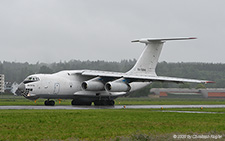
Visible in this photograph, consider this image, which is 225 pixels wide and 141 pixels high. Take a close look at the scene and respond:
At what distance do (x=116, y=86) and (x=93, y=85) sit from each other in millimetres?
2023

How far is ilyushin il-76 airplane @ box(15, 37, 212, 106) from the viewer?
34000 mm

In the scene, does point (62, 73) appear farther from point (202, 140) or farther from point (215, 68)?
point (215, 68)

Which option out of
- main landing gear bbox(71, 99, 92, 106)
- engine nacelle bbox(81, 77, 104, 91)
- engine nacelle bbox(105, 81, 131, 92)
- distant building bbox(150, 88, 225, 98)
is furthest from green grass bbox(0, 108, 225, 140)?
distant building bbox(150, 88, 225, 98)

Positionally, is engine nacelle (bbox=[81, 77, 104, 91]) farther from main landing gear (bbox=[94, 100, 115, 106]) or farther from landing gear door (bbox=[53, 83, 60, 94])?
landing gear door (bbox=[53, 83, 60, 94])

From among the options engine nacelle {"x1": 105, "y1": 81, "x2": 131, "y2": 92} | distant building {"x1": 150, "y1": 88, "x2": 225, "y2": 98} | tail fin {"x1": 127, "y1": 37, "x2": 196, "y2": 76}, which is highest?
tail fin {"x1": 127, "y1": 37, "x2": 196, "y2": 76}

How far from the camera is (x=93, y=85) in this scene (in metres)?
36.0

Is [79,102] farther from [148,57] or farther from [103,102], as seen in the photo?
[148,57]

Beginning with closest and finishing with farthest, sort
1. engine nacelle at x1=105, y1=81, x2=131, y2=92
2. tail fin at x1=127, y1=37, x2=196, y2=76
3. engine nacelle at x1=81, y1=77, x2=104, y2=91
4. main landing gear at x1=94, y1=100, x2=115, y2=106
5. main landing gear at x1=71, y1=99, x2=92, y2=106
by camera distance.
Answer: engine nacelle at x1=105, y1=81, x2=131, y2=92 < engine nacelle at x1=81, y1=77, x2=104, y2=91 < main landing gear at x1=71, y1=99, x2=92, y2=106 < main landing gear at x1=94, y1=100, x2=115, y2=106 < tail fin at x1=127, y1=37, x2=196, y2=76

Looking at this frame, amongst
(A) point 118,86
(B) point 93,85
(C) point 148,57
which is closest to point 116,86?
(A) point 118,86

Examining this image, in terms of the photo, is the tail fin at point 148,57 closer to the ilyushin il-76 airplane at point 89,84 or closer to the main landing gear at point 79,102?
the ilyushin il-76 airplane at point 89,84

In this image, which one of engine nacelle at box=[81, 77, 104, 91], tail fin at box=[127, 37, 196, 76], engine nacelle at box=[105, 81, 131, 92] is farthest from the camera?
tail fin at box=[127, 37, 196, 76]

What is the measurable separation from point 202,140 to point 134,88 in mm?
26787

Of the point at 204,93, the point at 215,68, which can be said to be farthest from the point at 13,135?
the point at 215,68

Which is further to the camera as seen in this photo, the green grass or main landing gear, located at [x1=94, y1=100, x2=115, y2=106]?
main landing gear, located at [x1=94, y1=100, x2=115, y2=106]
